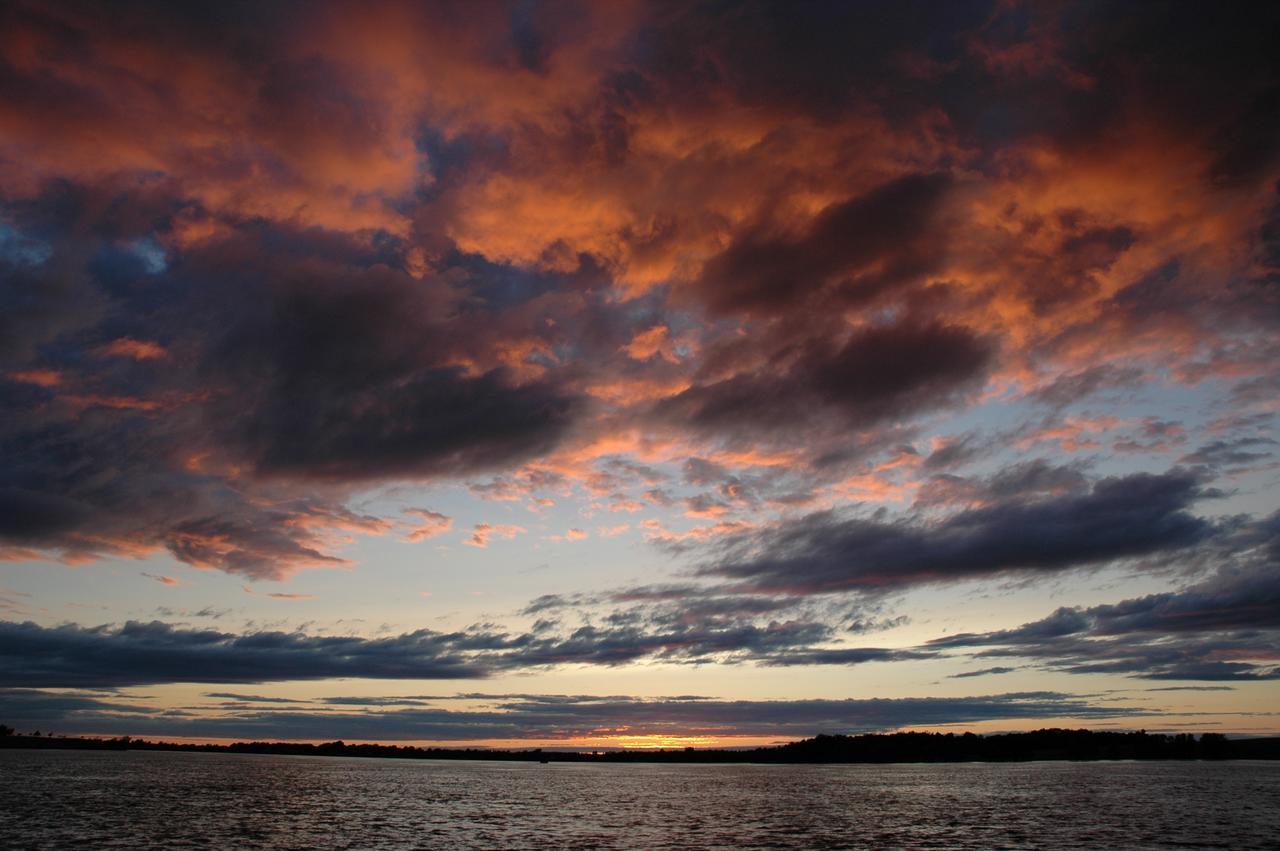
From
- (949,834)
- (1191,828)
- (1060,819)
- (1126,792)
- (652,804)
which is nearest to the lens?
(949,834)

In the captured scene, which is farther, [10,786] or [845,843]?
[10,786]

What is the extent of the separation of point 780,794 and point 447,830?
110865mm

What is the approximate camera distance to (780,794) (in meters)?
185

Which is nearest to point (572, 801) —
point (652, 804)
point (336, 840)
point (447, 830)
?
point (652, 804)

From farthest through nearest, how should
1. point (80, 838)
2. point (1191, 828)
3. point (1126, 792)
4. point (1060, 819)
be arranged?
point (1126, 792), point (1060, 819), point (1191, 828), point (80, 838)

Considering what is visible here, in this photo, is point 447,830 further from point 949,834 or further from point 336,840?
point 949,834

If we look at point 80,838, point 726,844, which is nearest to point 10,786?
point 80,838

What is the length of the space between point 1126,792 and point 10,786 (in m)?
217

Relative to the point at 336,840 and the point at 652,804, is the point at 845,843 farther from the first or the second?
the point at 652,804

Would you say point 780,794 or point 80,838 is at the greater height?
point 80,838

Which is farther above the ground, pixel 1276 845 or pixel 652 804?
pixel 1276 845

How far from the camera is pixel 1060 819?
11138 cm

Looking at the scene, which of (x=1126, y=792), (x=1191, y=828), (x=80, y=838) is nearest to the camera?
(x=80, y=838)

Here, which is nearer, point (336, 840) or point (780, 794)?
point (336, 840)
